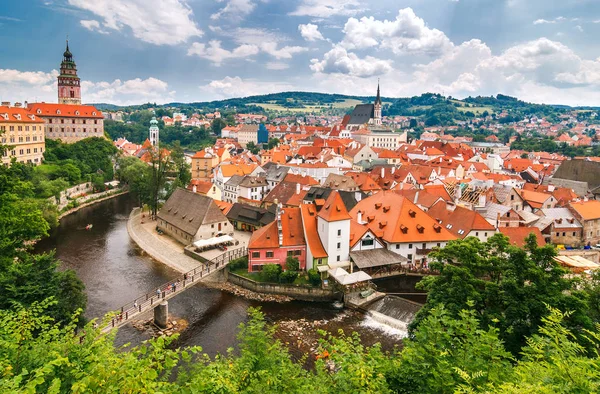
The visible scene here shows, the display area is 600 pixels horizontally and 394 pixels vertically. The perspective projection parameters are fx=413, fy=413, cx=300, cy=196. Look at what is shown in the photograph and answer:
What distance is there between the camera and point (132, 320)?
27.5 meters

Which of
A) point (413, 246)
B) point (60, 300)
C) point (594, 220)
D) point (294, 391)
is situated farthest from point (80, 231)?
point (594, 220)

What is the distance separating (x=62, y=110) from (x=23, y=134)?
20.0m

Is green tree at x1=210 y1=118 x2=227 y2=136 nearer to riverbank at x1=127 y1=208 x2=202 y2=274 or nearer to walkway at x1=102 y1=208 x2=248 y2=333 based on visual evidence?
walkway at x1=102 y1=208 x2=248 y2=333

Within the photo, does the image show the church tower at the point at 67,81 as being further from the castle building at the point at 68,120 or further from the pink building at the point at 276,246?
the pink building at the point at 276,246

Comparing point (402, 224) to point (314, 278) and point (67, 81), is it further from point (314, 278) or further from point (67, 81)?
point (67, 81)

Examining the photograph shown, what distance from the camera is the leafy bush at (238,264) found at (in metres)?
35.7

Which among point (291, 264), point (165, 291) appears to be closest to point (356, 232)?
point (291, 264)

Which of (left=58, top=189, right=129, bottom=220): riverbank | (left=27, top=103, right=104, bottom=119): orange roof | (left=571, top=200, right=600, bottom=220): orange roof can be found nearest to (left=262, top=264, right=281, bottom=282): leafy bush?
(left=571, top=200, right=600, bottom=220): orange roof

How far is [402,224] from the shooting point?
3822 centimetres

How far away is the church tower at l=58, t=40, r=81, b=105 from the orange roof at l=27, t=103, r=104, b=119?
686 inches

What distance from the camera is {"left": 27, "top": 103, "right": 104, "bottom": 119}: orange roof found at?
8288 cm

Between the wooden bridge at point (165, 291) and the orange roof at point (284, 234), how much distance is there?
323 centimetres

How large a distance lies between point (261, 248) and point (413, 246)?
45.5ft

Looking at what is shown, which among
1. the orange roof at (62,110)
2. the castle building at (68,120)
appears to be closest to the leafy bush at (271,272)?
the castle building at (68,120)
